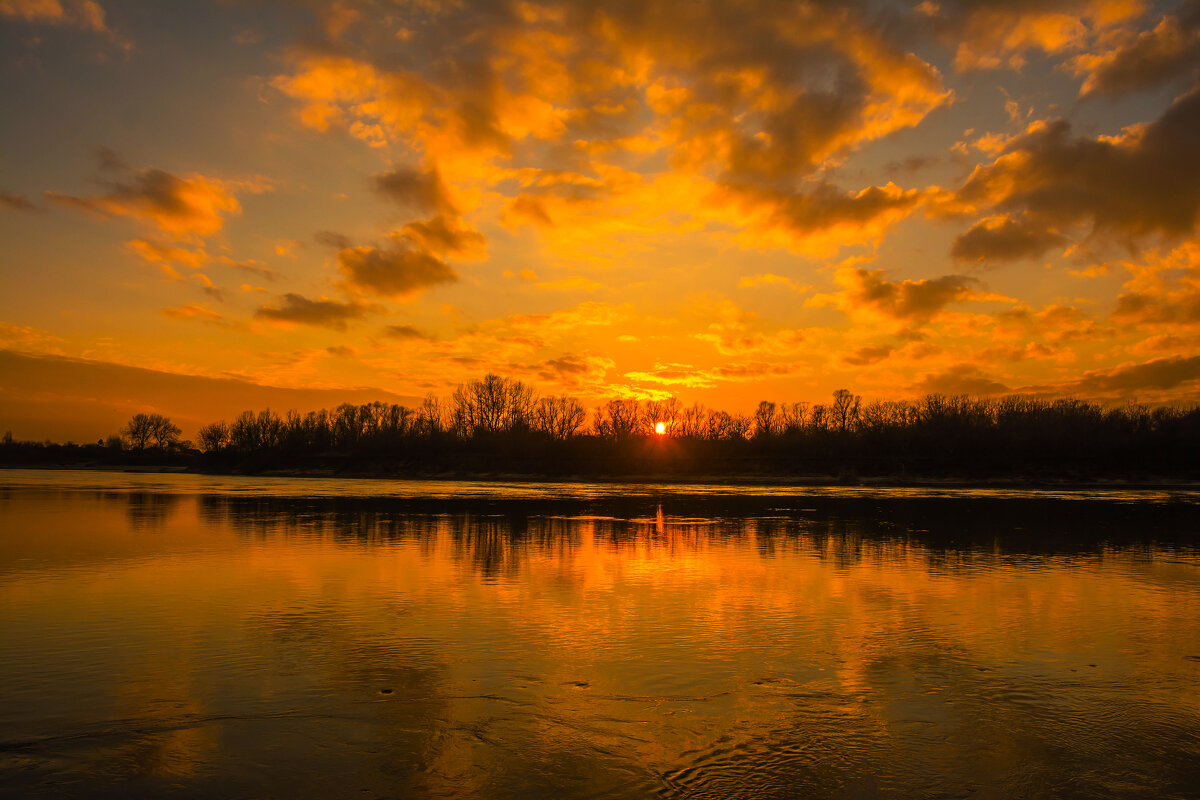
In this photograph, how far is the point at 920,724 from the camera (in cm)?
705

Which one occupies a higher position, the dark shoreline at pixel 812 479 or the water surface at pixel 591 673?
the dark shoreline at pixel 812 479

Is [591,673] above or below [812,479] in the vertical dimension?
below

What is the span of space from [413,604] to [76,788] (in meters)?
6.80

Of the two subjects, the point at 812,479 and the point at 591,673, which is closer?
the point at 591,673

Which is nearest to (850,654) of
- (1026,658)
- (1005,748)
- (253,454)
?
(1026,658)

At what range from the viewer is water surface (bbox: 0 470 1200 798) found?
5938mm

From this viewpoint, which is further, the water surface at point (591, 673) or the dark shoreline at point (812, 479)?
the dark shoreline at point (812, 479)

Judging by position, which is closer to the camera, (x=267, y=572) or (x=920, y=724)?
(x=920, y=724)

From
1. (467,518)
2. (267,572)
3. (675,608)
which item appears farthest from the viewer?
(467,518)

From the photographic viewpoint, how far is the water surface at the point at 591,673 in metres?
5.94

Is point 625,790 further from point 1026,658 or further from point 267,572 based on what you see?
point 267,572

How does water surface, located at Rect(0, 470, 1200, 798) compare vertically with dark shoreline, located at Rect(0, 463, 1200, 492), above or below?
below

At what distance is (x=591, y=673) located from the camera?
8539mm

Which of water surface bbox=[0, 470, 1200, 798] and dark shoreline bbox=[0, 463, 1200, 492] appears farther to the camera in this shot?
dark shoreline bbox=[0, 463, 1200, 492]
